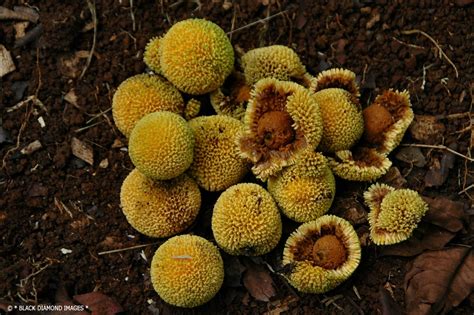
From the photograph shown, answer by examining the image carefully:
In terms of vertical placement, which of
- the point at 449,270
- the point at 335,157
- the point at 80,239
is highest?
the point at 335,157

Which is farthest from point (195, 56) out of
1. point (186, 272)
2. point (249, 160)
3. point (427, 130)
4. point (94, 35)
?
point (427, 130)

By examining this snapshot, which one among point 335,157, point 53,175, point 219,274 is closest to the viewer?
point 219,274

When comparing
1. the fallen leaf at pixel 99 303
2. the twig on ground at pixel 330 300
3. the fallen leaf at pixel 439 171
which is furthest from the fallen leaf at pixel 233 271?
the fallen leaf at pixel 439 171

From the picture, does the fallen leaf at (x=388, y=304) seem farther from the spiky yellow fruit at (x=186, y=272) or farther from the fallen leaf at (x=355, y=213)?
the spiky yellow fruit at (x=186, y=272)

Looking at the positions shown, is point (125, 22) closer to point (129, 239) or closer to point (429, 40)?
point (129, 239)

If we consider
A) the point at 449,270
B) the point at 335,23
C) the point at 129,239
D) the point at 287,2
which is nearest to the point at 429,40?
the point at 335,23

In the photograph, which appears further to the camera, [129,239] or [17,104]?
[17,104]
